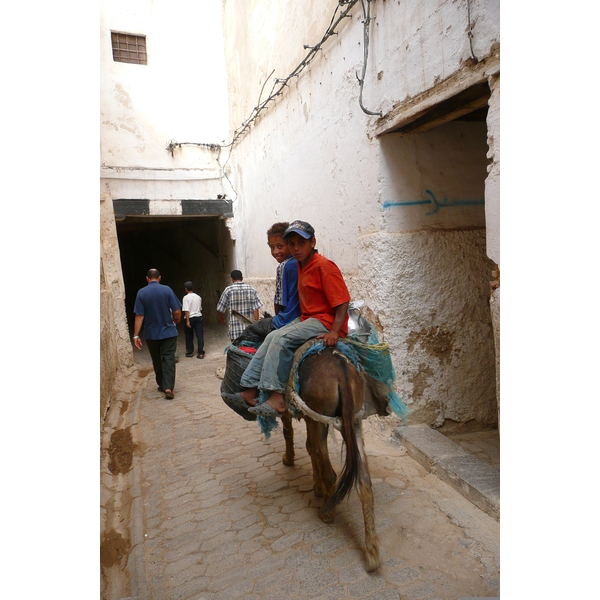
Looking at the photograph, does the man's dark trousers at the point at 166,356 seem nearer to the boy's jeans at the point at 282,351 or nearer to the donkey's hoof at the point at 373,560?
the boy's jeans at the point at 282,351

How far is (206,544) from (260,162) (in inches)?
275

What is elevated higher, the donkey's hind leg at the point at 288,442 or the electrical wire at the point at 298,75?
the electrical wire at the point at 298,75

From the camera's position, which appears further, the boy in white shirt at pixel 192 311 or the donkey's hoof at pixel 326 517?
the boy in white shirt at pixel 192 311

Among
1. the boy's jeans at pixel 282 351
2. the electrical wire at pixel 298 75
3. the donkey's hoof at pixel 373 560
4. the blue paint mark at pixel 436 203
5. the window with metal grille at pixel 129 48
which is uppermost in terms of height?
the window with metal grille at pixel 129 48

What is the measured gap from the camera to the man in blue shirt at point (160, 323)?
22.6ft

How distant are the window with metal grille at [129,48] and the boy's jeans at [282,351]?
31.0 feet

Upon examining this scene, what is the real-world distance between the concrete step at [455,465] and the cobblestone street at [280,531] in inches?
2.8

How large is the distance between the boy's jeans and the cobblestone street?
0.55m

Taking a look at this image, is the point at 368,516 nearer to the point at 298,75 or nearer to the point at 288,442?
the point at 288,442

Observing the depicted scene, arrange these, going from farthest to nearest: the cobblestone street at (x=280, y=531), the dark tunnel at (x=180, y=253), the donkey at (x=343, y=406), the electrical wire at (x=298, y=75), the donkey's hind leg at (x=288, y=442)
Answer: the dark tunnel at (x=180, y=253)
the electrical wire at (x=298, y=75)
the donkey's hind leg at (x=288, y=442)
the donkey at (x=343, y=406)
the cobblestone street at (x=280, y=531)

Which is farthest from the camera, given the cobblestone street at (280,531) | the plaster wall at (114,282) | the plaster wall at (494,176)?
the plaster wall at (114,282)

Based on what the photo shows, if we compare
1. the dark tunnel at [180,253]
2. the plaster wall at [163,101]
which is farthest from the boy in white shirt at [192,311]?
the plaster wall at [163,101]

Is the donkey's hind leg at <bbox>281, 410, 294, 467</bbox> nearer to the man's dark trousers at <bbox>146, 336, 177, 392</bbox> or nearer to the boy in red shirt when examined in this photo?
the boy in red shirt

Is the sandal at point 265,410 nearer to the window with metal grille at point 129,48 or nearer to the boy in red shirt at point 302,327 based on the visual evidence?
the boy in red shirt at point 302,327
